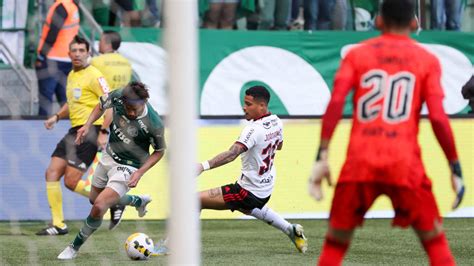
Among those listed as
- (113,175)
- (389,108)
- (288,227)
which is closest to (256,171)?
(288,227)

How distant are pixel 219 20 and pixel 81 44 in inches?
129

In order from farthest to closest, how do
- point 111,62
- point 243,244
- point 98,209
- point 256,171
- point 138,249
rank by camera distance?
1. point 111,62
2. point 243,244
3. point 256,171
4. point 98,209
5. point 138,249

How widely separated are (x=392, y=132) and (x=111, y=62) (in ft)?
24.3

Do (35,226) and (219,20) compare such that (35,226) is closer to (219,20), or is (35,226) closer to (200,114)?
(200,114)

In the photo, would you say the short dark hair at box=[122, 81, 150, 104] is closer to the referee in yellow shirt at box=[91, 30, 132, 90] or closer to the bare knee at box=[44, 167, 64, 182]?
the referee in yellow shirt at box=[91, 30, 132, 90]

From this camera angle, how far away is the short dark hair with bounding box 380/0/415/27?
586cm

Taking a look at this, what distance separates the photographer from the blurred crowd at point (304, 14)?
575 inches

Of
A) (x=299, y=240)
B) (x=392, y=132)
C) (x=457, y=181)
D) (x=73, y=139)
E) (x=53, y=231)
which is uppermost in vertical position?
(x=392, y=132)

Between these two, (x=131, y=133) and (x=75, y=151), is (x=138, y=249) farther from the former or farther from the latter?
(x=75, y=151)

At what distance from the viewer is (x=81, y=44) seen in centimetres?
1170

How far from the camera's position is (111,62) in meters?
12.9

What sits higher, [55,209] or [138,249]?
[138,249]

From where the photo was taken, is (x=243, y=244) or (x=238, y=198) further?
(x=243, y=244)

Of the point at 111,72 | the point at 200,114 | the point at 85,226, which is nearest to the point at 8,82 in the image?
the point at 111,72
